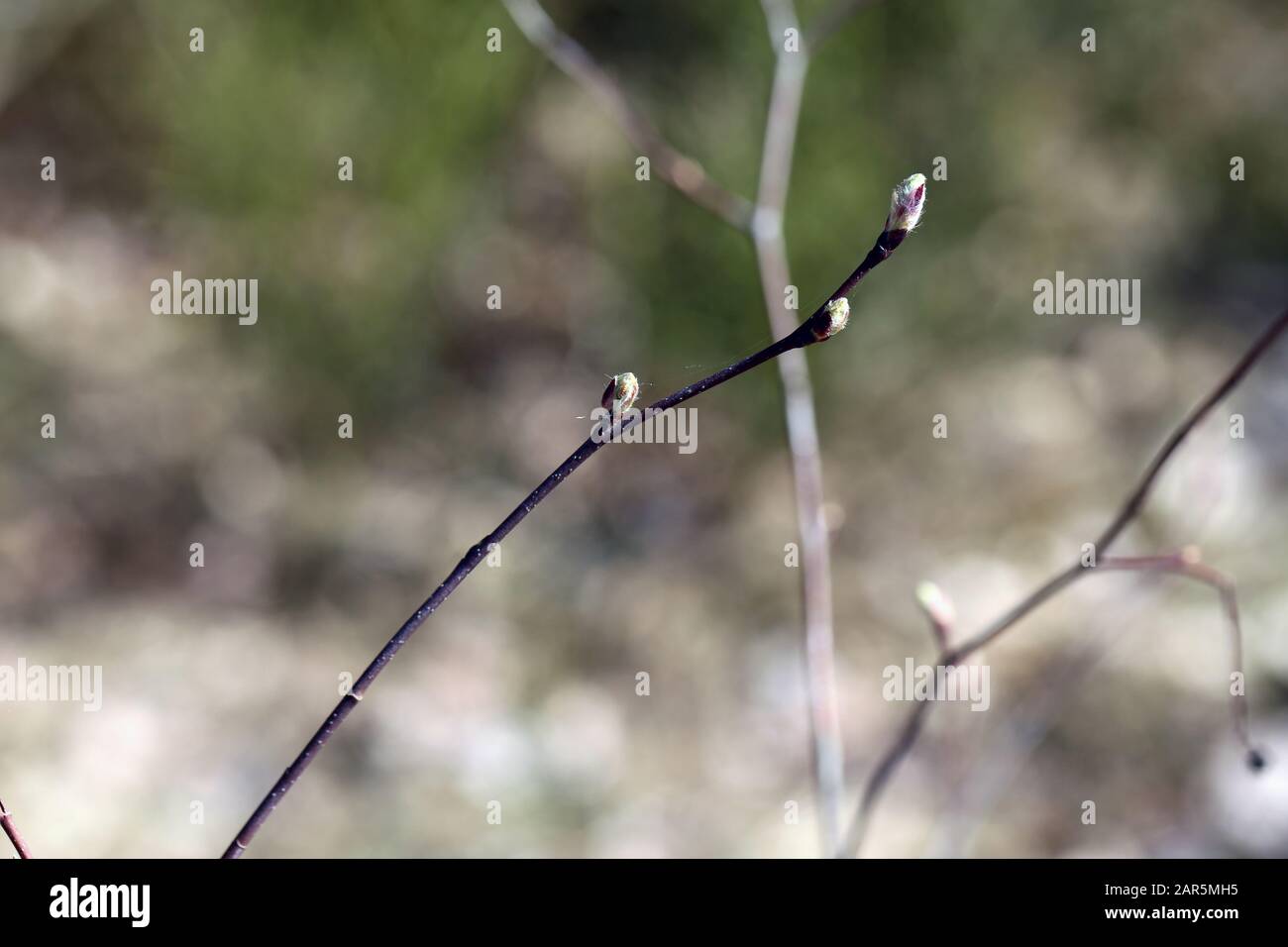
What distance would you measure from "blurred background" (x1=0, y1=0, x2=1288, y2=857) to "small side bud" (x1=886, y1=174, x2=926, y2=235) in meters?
1.50

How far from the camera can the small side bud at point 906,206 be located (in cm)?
44

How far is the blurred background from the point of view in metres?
1.97

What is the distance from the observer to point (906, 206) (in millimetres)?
439

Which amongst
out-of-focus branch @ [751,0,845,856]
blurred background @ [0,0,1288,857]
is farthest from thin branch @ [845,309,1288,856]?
blurred background @ [0,0,1288,857]

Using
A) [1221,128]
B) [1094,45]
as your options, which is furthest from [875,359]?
[1221,128]

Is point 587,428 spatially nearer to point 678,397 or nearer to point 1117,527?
point 1117,527

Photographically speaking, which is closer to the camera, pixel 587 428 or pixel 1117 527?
pixel 1117 527

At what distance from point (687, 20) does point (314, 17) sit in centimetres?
100

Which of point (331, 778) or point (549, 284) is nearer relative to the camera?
point (331, 778)

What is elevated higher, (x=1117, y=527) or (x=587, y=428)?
(x=587, y=428)

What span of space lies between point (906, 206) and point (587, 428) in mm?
2320

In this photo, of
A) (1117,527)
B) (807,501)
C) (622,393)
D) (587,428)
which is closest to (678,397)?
(622,393)
